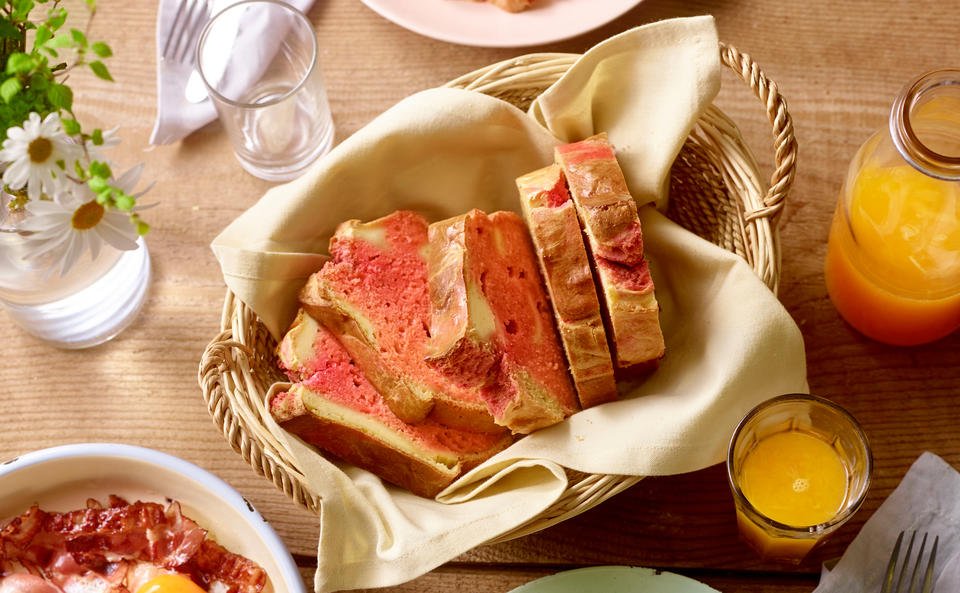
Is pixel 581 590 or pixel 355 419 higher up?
pixel 355 419

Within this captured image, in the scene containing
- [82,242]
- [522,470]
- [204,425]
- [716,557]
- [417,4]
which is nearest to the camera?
[82,242]

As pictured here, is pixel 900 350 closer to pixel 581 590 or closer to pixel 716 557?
pixel 716 557

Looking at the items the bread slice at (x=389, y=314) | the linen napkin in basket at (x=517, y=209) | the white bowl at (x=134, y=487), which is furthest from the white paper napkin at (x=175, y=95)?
the white bowl at (x=134, y=487)

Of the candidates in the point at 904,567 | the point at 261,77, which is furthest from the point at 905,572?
the point at 261,77

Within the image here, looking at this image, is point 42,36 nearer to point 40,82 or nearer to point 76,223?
point 40,82

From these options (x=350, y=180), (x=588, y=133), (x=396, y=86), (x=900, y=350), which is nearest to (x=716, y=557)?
(x=900, y=350)

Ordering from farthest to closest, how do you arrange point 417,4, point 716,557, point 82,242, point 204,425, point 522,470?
point 417,4, point 204,425, point 716,557, point 522,470, point 82,242

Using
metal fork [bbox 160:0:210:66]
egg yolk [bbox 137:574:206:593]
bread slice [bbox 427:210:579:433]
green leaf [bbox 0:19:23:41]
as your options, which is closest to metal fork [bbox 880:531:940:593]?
bread slice [bbox 427:210:579:433]
